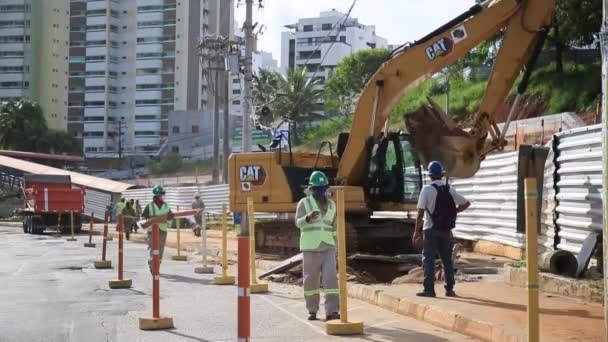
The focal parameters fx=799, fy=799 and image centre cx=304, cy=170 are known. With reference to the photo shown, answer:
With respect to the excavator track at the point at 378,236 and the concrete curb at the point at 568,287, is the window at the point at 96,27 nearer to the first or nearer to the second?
the excavator track at the point at 378,236

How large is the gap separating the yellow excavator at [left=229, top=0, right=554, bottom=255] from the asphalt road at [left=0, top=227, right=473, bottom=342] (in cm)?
320


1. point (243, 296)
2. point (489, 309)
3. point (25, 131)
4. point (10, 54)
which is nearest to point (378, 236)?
point (489, 309)

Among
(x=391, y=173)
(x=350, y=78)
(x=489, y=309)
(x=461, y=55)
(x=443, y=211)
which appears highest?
(x=350, y=78)

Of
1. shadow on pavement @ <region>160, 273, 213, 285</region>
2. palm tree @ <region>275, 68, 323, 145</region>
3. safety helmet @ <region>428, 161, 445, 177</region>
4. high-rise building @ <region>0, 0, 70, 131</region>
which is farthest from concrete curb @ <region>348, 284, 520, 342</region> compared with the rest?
high-rise building @ <region>0, 0, 70, 131</region>

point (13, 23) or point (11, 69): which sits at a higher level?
point (13, 23)

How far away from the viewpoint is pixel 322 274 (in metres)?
9.63

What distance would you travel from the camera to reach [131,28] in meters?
116

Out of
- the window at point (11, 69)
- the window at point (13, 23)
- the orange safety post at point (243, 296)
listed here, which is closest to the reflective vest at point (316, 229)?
the orange safety post at point (243, 296)

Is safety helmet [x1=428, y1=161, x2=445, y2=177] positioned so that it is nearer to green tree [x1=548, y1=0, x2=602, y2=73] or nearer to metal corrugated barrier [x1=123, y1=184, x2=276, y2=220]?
green tree [x1=548, y1=0, x2=602, y2=73]

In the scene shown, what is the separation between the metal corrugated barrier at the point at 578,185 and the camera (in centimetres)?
1086

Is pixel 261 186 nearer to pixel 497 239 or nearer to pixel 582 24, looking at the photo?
pixel 497 239

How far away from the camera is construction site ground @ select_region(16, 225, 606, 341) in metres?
7.79

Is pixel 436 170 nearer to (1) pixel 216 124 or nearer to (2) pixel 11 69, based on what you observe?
(1) pixel 216 124

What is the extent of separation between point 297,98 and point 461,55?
66.4 m
